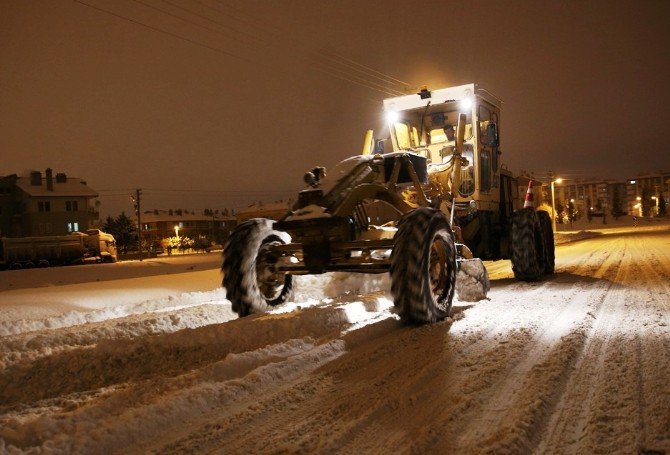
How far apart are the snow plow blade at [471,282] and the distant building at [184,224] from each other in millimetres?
89878

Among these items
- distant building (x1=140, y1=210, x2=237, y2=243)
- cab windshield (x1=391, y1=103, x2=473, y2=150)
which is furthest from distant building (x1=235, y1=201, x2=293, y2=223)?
cab windshield (x1=391, y1=103, x2=473, y2=150)

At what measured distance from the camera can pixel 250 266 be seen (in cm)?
676

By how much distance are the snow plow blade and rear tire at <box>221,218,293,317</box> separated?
264 cm

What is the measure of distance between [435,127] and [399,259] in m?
6.14

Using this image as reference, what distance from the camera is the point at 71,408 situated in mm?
3719

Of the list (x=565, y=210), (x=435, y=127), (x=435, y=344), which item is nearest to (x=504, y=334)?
(x=435, y=344)

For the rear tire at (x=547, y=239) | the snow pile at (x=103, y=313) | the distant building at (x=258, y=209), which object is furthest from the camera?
the distant building at (x=258, y=209)

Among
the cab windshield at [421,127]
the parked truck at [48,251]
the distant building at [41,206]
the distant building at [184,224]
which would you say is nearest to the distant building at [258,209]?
the distant building at [184,224]

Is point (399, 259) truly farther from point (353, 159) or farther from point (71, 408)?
point (71, 408)

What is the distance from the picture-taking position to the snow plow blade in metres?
7.55

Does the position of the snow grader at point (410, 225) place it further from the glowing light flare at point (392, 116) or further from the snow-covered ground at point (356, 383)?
the snow-covered ground at point (356, 383)

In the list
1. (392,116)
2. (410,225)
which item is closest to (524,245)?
(392,116)

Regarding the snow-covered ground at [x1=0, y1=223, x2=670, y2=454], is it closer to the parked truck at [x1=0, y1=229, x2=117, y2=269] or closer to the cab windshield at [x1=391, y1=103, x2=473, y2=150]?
the cab windshield at [x1=391, y1=103, x2=473, y2=150]

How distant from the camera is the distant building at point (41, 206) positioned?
200 feet
